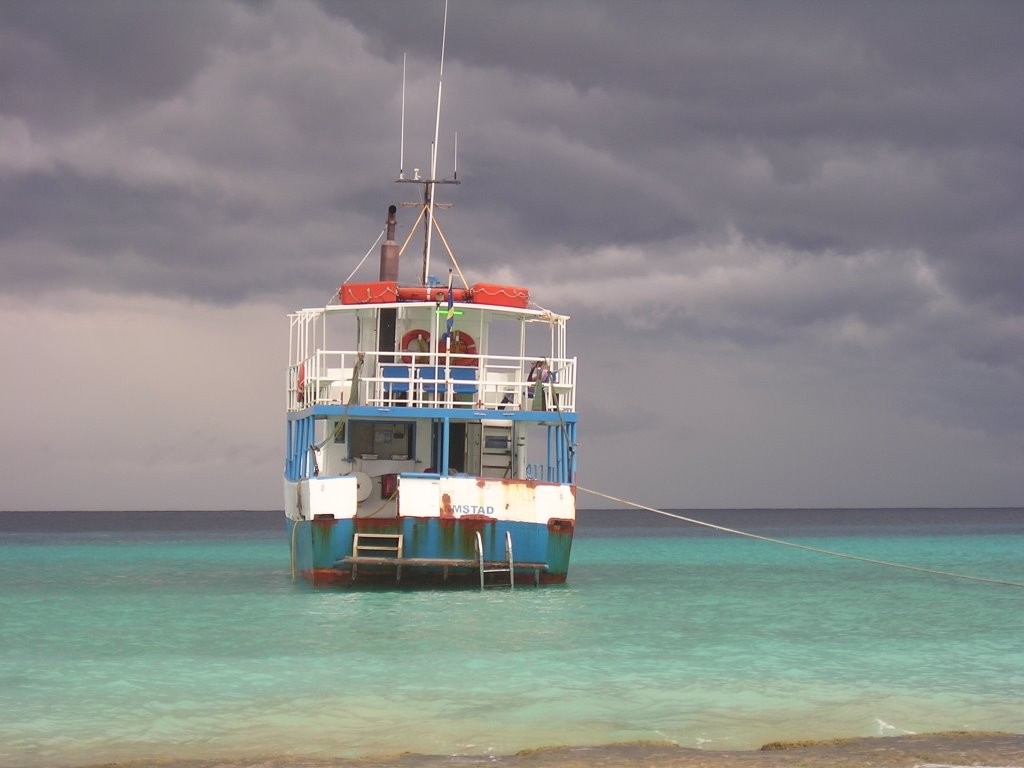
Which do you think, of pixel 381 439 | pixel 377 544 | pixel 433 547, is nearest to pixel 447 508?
pixel 433 547

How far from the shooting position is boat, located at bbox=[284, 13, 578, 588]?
2336 centimetres

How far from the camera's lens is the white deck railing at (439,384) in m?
24.9

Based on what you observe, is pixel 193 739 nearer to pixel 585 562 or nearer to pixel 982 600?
pixel 982 600

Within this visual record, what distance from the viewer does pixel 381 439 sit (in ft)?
88.0

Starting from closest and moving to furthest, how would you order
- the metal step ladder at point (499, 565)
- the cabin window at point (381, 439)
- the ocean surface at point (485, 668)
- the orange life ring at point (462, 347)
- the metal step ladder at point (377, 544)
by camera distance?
the ocean surface at point (485, 668) → the metal step ladder at point (377, 544) → the metal step ladder at point (499, 565) → the cabin window at point (381, 439) → the orange life ring at point (462, 347)

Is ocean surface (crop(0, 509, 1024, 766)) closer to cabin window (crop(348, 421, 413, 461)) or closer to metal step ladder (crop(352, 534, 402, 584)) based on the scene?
metal step ladder (crop(352, 534, 402, 584))

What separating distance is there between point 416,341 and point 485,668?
12265 millimetres

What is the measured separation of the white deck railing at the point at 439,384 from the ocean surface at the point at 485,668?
12.2ft

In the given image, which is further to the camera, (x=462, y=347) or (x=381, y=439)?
(x=462, y=347)

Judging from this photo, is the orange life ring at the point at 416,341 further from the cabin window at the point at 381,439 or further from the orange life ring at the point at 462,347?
the cabin window at the point at 381,439

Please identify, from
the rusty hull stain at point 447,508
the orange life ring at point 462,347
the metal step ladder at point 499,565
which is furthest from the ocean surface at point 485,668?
the orange life ring at point 462,347

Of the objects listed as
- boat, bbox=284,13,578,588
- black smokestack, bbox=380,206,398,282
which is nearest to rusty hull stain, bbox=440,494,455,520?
boat, bbox=284,13,578,588

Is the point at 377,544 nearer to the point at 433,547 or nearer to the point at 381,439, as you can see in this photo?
the point at 433,547

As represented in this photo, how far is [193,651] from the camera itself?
58.0ft
